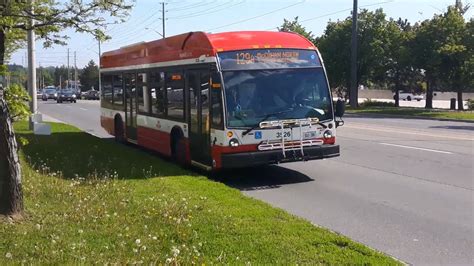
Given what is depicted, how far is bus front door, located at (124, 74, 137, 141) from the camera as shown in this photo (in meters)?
15.5

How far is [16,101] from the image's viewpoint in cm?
700

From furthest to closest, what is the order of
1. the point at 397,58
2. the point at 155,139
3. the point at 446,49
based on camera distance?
the point at 397,58
the point at 446,49
the point at 155,139

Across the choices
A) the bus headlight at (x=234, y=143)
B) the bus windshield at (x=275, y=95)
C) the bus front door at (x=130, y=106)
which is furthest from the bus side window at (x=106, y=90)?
the bus headlight at (x=234, y=143)

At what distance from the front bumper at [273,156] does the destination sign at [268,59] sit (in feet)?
5.18

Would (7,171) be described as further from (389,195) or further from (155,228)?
(389,195)

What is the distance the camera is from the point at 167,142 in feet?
42.1

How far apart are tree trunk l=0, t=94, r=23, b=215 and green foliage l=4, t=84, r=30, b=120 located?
241 mm

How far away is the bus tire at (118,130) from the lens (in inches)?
674

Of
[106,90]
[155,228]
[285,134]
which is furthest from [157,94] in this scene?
[155,228]

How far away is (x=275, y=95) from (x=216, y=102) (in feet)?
3.65

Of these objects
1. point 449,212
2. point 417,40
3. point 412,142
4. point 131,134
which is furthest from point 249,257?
point 417,40

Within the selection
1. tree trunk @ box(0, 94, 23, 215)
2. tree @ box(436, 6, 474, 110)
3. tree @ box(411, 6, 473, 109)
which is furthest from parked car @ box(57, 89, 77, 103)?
tree trunk @ box(0, 94, 23, 215)

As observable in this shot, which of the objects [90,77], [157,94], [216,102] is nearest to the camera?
[216,102]

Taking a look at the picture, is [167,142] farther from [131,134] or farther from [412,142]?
[412,142]
